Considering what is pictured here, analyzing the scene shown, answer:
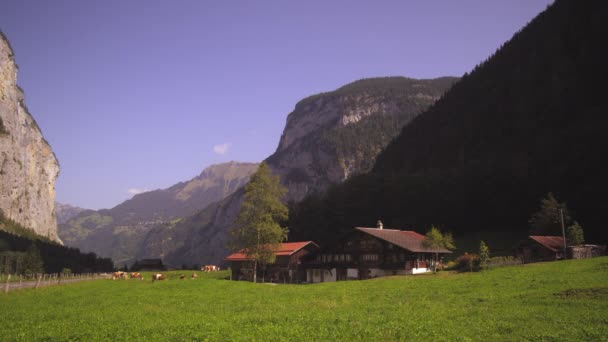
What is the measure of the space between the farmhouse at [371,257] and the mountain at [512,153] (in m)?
36.1

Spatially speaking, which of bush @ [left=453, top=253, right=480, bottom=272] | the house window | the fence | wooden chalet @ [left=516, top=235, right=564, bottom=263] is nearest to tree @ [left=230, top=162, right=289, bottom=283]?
the house window

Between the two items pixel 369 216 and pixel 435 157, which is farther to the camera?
pixel 435 157

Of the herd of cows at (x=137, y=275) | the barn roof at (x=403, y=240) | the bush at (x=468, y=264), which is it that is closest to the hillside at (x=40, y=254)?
the herd of cows at (x=137, y=275)

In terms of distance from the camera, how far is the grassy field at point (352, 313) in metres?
20.3

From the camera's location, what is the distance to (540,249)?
2530 inches

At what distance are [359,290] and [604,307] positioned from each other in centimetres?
2022

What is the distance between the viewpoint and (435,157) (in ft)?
539

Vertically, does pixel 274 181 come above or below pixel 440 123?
below

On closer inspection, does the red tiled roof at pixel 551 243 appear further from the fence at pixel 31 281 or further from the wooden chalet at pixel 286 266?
the fence at pixel 31 281

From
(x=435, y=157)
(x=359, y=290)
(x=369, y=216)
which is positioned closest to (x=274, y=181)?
(x=359, y=290)

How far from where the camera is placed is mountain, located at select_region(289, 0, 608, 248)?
332 feet

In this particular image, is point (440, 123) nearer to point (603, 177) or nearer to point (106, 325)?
point (603, 177)

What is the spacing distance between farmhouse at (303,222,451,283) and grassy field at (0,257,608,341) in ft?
78.2

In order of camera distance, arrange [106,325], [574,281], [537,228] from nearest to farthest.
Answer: [106,325], [574,281], [537,228]
